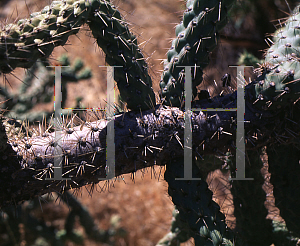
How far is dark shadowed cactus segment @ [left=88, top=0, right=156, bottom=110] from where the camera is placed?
1.39 meters

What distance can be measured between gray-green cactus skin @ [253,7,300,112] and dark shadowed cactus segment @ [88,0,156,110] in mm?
560

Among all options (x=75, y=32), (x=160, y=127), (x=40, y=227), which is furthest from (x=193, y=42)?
(x=40, y=227)

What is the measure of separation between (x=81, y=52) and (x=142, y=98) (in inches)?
237

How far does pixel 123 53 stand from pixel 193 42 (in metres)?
0.35

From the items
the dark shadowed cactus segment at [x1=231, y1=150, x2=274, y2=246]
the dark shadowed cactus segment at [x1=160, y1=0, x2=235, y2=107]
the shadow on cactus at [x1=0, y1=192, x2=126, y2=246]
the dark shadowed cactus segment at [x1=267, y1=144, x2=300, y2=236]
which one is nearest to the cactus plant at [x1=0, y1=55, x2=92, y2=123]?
the shadow on cactus at [x1=0, y1=192, x2=126, y2=246]

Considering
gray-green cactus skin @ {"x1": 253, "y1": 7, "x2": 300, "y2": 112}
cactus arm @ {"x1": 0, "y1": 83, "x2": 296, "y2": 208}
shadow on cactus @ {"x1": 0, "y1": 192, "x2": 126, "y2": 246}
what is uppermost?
gray-green cactus skin @ {"x1": 253, "y1": 7, "x2": 300, "y2": 112}

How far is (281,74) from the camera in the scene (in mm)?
1419

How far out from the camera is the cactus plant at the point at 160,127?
1364 mm

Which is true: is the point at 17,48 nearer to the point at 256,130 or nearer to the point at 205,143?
the point at 205,143

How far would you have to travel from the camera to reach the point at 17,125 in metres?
1.85

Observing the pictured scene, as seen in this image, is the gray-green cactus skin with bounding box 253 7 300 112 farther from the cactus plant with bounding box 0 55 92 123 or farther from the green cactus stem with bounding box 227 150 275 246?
the cactus plant with bounding box 0 55 92 123

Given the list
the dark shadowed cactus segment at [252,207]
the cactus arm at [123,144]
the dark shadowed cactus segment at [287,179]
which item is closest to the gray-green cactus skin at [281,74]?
the cactus arm at [123,144]

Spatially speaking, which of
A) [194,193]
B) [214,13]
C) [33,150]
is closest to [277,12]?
[214,13]

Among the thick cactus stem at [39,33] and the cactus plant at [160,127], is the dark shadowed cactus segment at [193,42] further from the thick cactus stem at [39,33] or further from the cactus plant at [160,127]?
the thick cactus stem at [39,33]
